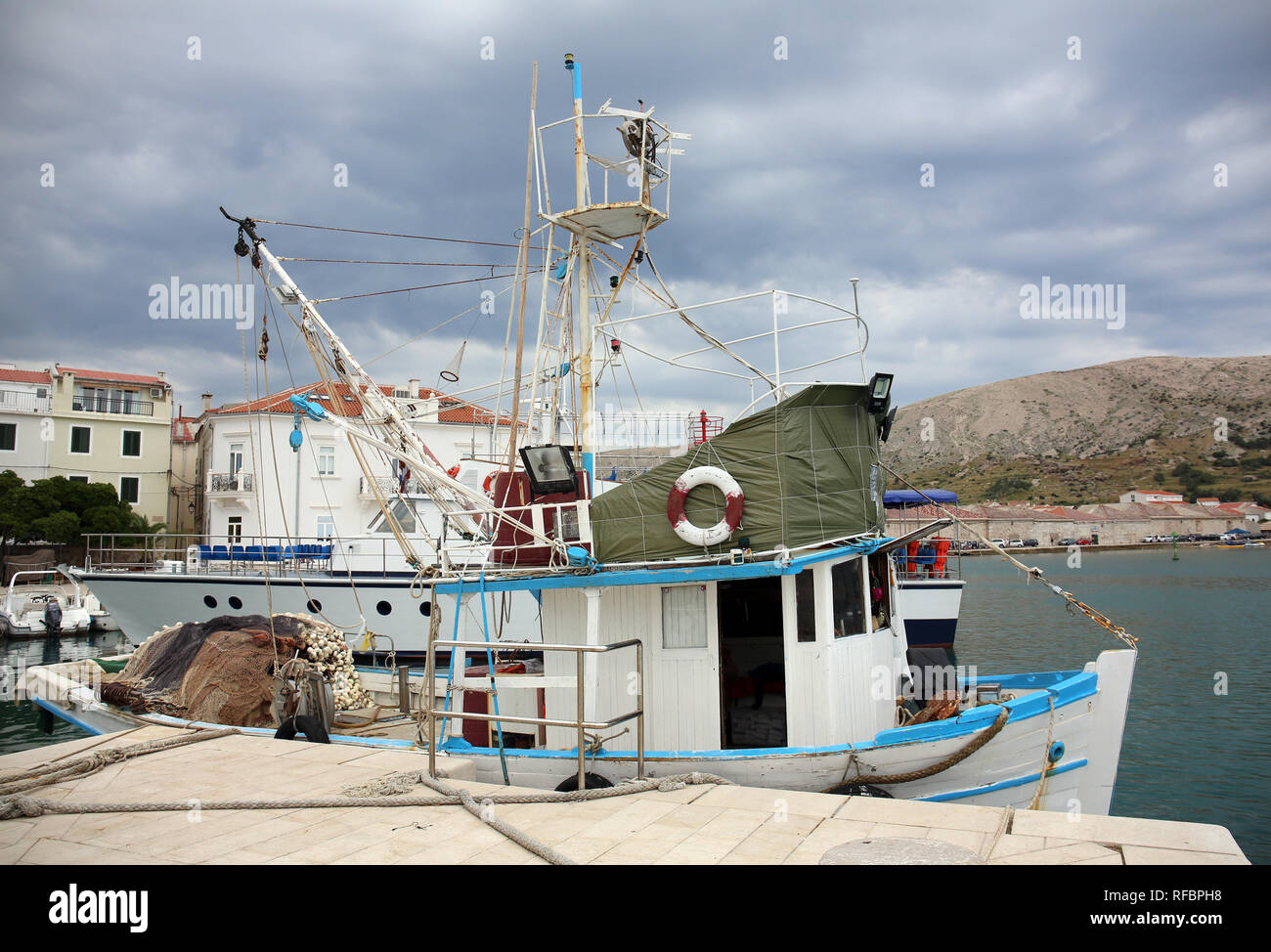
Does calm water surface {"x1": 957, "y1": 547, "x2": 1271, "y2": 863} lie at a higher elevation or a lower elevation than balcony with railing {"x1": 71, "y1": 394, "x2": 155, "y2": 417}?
lower

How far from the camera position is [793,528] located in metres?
8.30

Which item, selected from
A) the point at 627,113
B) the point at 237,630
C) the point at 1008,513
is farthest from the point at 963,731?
the point at 1008,513

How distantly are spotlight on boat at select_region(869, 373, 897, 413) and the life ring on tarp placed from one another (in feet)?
5.85

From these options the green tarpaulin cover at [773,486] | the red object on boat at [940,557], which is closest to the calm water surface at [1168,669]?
the red object on boat at [940,557]

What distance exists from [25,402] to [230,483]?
20.5 m

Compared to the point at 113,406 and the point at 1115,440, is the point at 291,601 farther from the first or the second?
the point at 1115,440

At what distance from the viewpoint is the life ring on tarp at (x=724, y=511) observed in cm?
831

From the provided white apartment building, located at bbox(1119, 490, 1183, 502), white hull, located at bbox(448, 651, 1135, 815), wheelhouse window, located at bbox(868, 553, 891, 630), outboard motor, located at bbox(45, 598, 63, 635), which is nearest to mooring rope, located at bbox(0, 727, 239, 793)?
white hull, located at bbox(448, 651, 1135, 815)

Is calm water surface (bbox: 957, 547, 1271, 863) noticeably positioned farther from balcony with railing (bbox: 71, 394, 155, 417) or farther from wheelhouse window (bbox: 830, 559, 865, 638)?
balcony with railing (bbox: 71, 394, 155, 417)

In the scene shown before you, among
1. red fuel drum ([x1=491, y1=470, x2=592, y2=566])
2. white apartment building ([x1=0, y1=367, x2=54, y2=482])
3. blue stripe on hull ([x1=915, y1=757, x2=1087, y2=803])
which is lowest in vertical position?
blue stripe on hull ([x1=915, y1=757, x2=1087, y2=803])

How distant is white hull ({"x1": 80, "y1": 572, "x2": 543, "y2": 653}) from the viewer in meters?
21.8

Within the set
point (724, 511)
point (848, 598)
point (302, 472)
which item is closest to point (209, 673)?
point (724, 511)

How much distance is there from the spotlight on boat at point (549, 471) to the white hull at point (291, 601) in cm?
1267
